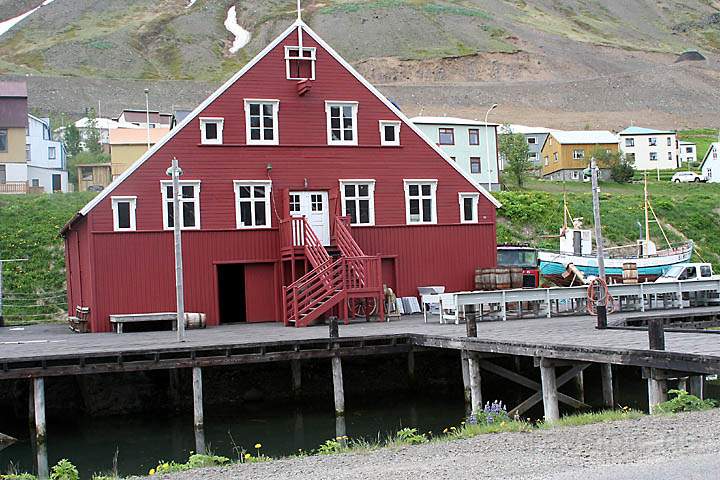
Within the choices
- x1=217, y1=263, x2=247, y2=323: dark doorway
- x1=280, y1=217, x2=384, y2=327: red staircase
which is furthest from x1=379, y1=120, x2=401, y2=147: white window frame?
x1=217, y1=263, x2=247, y2=323: dark doorway

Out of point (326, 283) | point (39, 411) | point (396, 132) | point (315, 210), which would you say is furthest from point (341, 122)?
point (39, 411)

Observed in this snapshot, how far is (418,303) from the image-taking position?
35906mm

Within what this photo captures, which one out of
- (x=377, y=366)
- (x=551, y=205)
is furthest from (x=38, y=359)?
(x=551, y=205)

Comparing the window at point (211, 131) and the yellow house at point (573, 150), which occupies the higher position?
the yellow house at point (573, 150)

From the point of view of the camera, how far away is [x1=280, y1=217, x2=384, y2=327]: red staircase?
31.0 metres

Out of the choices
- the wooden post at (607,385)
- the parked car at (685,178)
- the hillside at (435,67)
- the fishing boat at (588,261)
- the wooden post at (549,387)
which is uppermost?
the hillside at (435,67)

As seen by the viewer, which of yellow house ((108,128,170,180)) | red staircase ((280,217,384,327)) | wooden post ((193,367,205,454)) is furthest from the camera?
yellow house ((108,128,170,180))

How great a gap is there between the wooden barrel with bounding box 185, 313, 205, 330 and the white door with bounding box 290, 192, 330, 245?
4988 mm

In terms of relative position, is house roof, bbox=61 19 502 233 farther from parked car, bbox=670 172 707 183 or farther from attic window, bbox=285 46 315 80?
parked car, bbox=670 172 707 183

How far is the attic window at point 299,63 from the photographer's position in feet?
114

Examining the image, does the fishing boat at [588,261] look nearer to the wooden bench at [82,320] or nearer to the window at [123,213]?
the window at [123,213]

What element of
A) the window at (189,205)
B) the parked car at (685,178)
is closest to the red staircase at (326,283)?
the window at (189,205)

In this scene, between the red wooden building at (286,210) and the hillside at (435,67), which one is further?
the hillside at (435,67)

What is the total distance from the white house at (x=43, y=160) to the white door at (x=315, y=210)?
123ft
